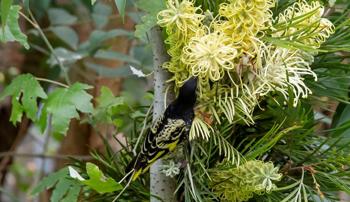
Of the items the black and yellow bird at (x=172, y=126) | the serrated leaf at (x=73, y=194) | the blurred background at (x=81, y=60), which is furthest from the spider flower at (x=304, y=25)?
the blurred background at (x=81, y=60)

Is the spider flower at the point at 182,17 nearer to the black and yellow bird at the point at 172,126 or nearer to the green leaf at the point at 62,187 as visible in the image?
the black and yellow bird at the point at 172,126

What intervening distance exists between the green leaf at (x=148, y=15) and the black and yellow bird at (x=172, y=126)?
0.09 metres

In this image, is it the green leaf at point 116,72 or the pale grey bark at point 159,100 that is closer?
the pale grey bark at point 159,100

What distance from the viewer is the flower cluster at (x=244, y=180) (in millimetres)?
668

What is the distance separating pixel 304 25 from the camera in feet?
2.17

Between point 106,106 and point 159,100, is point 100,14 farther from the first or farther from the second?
point 159,100

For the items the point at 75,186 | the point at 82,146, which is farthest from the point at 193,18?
the point at 82,146

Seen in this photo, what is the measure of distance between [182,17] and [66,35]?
0.86 metres

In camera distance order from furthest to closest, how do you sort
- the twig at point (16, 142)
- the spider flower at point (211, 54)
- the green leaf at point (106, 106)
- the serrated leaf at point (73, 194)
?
the twig at point (16, 142) < the green leaf at point (106, 106) < the serrated leaf at point (73, 194) < the spider flower at point (211, 54)

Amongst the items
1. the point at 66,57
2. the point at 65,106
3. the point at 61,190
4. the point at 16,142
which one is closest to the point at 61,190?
the point at 61,190

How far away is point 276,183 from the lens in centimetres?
72

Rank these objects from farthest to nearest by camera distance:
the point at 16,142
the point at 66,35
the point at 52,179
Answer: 1. the point at 16,142
2. the point at 66,35
3. the point at 52,179

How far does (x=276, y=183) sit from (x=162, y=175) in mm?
122

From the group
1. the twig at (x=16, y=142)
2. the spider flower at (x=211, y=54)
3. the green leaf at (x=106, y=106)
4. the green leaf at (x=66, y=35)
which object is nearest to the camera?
the spider flower at (x=211, y=54)
